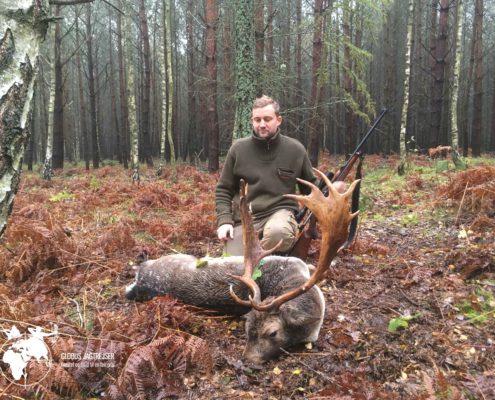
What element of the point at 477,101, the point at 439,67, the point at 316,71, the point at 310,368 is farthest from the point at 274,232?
the point at 477,101

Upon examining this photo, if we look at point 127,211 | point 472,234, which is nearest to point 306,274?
point 472,234

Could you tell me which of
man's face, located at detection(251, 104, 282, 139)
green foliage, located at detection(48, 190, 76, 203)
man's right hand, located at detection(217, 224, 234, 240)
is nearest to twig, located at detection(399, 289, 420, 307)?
man's right hand, located at detection(217, 224, 234, 240)

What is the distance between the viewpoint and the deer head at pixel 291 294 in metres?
2.98

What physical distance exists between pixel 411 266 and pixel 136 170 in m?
9.47

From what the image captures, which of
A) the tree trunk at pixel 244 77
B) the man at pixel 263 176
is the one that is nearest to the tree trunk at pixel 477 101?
the tree trunk at pixel 244 77

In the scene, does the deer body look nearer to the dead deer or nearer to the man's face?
the dead deer

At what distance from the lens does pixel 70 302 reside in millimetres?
4203

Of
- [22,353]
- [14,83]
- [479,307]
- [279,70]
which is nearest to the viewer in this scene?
[14,83]

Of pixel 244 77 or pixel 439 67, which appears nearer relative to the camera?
pixel 244 77

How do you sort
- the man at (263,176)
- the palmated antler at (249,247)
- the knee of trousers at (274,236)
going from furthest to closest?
1. the man at (263,176)
2. the knee of trousers at (274,236)
3. the palmated antler at (249,247)

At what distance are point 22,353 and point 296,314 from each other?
2.04 meters

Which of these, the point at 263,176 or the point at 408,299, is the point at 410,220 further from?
the point at 263,176

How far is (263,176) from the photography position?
15.6 feet

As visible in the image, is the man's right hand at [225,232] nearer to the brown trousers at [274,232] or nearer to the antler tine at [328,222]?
the brown trousers at [274,232]
